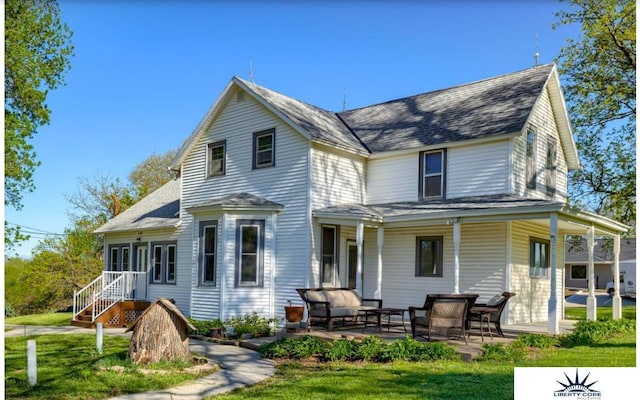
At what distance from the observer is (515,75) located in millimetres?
17016

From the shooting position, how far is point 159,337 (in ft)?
28.9

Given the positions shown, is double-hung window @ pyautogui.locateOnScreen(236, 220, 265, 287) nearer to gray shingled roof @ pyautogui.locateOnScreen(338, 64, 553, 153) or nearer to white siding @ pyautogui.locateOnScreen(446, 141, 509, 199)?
gray shingled roof @ pyautogui.locateOnScreen(338, 64, 553, 153)

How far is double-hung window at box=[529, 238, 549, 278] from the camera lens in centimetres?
1541

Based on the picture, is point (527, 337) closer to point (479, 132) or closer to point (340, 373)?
point (340, 373)

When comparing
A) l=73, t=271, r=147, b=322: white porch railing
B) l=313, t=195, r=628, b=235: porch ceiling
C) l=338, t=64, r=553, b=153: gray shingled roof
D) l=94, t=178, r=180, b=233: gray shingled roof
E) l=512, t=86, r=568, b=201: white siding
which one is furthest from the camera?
l=94, t=178, r=180, b=233: gray shingled roof

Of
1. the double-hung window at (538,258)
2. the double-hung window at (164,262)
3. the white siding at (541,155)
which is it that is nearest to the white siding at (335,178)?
the white siding at (541,155)

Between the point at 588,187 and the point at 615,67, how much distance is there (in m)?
4.66

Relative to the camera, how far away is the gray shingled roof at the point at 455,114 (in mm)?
14852

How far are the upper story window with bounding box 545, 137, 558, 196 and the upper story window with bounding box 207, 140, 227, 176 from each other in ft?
32.0

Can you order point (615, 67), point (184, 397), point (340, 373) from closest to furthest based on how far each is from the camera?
1. point (184, 397)
2. point (340, 373)
3. point (615, 67)

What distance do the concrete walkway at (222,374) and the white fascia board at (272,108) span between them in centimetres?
598

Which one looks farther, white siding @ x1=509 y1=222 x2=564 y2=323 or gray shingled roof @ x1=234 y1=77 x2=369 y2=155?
gray shingled roof @ x1=234 y1=77 x2=369 y2=155

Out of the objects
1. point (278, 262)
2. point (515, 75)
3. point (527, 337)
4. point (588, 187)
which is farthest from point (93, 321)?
point (588, 187)
